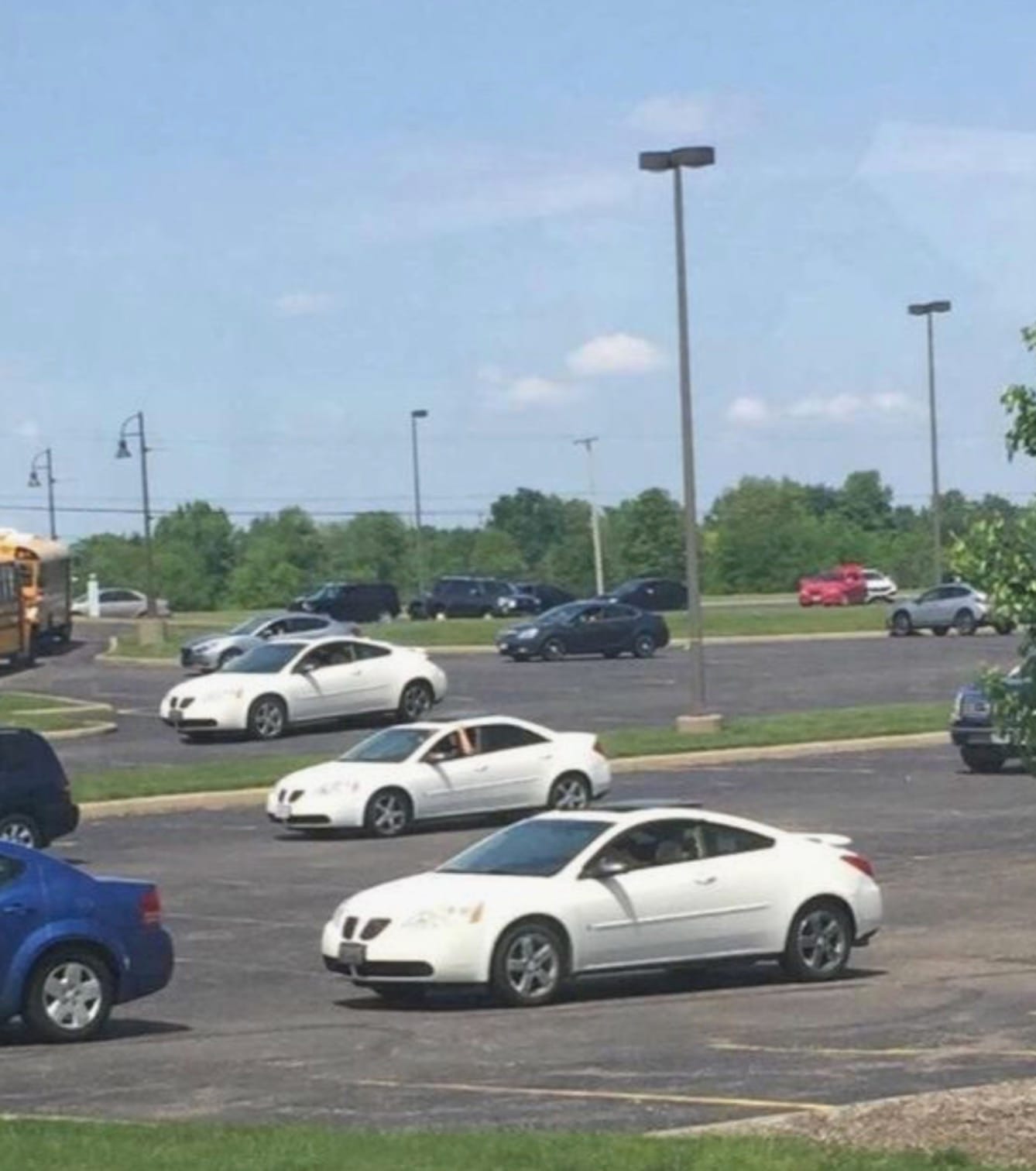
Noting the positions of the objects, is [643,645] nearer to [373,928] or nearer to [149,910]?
[373,928]

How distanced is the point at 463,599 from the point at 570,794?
194 feet

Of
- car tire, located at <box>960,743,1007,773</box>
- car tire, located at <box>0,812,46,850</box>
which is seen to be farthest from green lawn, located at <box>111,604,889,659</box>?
car tire, located at <box>0,812,46,850</box>

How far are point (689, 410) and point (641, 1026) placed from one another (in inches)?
1067

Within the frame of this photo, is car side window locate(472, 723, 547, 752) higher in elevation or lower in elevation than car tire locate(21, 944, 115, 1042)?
higher

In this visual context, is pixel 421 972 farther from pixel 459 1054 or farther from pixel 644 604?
pixel 644 604

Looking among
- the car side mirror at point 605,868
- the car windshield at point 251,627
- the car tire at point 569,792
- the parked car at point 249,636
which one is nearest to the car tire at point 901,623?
the parked car at point 249,636

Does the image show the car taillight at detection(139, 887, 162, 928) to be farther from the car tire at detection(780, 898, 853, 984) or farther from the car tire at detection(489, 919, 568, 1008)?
the car tire at detection(780, 898, 853, 984)

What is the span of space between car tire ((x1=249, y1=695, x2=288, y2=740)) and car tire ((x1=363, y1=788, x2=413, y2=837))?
1327 cm

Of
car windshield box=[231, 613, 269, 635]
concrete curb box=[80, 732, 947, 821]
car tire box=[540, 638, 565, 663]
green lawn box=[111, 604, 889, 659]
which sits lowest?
concrete curb box=[80, 732, 947, 821]

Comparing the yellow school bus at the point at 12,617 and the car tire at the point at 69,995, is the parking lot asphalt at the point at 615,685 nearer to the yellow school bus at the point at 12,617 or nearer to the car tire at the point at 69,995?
the yellow school bus at the point at 12,617

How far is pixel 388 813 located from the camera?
3384 centimetres

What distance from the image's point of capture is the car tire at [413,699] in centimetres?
4784

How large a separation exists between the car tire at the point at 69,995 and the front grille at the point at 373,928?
93.7 inches

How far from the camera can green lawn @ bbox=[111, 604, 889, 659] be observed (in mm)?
75375
